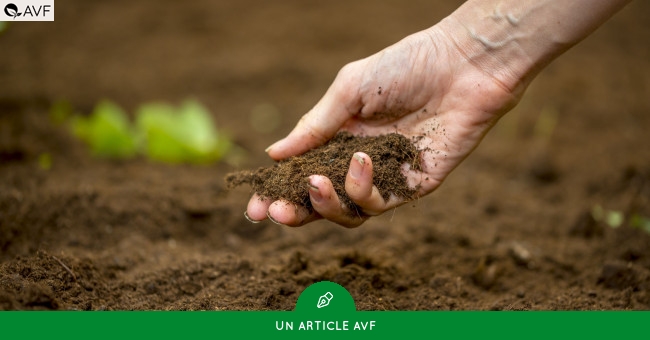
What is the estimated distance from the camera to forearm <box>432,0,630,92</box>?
5.58 feet

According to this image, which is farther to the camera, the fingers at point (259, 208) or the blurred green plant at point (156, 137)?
the blurred green plant at point (156, 137)

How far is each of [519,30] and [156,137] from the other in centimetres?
197

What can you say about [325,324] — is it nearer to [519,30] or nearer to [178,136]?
[519,30]

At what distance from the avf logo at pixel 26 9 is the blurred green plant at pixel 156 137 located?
0.57 meters

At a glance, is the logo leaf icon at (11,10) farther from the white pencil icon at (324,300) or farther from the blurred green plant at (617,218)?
the blurred green plant at (617,218)

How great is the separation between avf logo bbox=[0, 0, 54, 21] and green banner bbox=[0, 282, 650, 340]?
162 centimetres

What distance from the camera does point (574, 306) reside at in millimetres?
1748

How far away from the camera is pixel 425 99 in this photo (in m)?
1.94

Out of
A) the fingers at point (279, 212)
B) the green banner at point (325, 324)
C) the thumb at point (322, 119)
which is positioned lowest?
the green banner at point (325, 324)

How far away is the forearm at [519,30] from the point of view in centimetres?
170

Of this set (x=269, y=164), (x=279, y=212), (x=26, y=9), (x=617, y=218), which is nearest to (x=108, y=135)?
(x=26, y=9)

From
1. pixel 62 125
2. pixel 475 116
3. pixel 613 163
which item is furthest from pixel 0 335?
pixel 613 163

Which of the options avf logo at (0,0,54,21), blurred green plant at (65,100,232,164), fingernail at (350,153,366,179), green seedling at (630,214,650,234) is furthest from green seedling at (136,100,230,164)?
green seedling at (630,214,650,234)

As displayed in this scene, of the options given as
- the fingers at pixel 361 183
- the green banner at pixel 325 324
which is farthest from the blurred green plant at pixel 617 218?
the fingers at pixel 361 183
